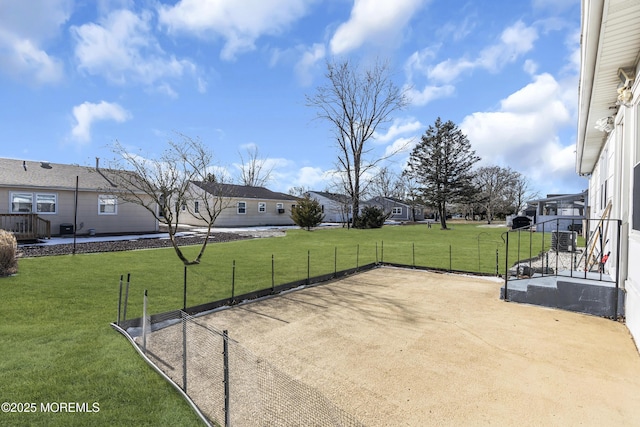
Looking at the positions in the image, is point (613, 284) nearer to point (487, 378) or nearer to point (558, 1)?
point (487, 378)

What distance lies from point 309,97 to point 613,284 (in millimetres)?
26943

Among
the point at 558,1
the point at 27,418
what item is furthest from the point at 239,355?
the point at 558,1

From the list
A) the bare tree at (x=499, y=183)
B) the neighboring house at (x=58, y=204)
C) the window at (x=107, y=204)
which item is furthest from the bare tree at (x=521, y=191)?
the window at (x=107, y=204)

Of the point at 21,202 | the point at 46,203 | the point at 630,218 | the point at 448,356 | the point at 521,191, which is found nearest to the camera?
the point at 448,356

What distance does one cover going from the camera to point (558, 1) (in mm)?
5738

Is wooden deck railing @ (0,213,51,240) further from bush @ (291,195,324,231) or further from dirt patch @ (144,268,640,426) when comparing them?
dirt patch @ (144,268,640,426)

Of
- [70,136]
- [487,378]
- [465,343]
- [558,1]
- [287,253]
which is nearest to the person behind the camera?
[487,378]

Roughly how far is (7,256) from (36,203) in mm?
10769

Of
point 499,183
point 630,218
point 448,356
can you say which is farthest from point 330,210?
point 448,356

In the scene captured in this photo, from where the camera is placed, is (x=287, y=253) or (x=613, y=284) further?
(x=287, y=253)

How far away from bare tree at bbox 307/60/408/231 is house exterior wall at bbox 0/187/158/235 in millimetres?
17023

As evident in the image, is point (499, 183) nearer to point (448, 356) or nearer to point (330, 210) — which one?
point (330, 210)

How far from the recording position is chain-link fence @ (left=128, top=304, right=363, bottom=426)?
7.60ft

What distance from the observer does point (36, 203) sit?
50.2ft
